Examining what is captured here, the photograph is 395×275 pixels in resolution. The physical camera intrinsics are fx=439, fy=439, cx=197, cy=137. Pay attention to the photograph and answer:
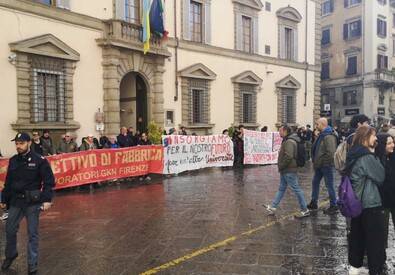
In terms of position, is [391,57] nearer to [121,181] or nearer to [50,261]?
[121,181]

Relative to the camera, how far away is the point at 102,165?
39.0ft

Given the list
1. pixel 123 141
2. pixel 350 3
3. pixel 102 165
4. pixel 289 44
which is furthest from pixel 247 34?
pixel 350 3

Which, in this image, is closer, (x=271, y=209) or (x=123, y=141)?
(x=271, y=209)

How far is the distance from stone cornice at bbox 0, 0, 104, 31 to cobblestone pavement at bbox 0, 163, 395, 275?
6.42 metres

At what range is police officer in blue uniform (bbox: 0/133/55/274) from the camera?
5102mm

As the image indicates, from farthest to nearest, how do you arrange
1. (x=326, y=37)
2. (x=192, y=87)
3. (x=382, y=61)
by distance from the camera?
(x=326, y=37) → (x=382, y=61) → (x=192, y=87)

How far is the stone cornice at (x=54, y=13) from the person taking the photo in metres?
13.4

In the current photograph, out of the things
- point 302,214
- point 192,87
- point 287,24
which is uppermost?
point 287,24

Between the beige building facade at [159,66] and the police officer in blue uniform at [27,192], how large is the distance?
8714mm

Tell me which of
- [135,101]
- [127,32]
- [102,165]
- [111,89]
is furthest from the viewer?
[135,101]

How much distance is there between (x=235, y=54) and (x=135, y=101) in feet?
20.8

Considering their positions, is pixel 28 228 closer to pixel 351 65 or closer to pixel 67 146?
pixel 67 146

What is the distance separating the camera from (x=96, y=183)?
39.1ft

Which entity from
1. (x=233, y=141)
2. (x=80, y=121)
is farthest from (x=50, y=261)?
(x=233, y=141)
